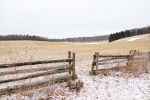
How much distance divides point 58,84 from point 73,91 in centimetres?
99

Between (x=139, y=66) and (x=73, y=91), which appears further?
(x=139, y=66)

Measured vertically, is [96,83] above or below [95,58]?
below

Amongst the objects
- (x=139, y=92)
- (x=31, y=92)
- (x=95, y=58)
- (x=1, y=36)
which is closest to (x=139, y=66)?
(x=95, y=58)

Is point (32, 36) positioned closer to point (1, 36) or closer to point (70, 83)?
point (1, 36)

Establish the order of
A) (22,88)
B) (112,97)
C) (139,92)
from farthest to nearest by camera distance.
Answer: (139,92), (112,97), (22,88)

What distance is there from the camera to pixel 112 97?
1338 cm

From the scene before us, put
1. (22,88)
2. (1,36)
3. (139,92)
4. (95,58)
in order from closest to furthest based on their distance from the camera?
1. (22,88)
2. (139,92)
3. (95,58)
4. (1,36)

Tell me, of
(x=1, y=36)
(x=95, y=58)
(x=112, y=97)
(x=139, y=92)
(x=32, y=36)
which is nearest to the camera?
(x=112, y=97)

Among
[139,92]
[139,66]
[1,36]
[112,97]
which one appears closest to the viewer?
[112,97]

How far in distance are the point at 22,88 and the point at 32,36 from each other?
125381 millimetres

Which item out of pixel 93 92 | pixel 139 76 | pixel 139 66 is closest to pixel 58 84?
pixel 93 92

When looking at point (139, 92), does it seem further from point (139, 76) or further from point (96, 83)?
point (139, 76)

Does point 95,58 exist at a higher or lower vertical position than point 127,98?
higher

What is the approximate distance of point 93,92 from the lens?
45.1 feet
